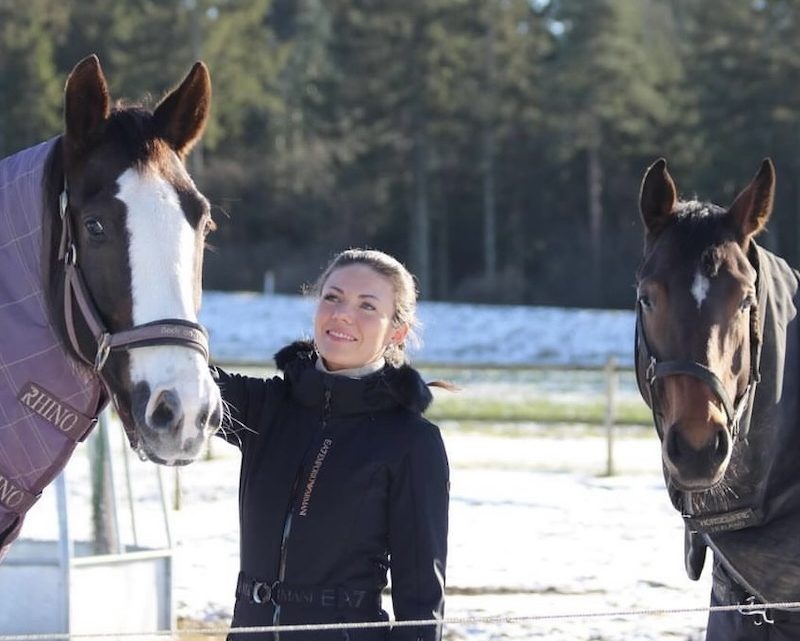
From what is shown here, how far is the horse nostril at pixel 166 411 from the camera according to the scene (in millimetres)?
2486

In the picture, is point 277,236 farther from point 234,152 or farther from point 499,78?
point 499,78

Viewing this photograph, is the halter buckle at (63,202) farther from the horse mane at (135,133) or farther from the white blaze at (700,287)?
the white blaze at (700,287)

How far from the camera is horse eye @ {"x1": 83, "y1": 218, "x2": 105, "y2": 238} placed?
8.79 ft

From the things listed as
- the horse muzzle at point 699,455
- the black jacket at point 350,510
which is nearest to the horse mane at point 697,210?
the horse muzzle at point 699,455

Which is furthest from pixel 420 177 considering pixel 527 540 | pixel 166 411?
pixel 166 411

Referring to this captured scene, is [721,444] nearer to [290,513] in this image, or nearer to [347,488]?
[347,488]

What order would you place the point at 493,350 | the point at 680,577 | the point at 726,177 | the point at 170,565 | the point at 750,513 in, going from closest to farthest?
the point at 750,513 → the point at 170,565 → the point at 680,577 → the point at 493,350 → the point at 726,177

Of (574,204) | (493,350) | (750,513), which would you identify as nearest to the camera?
(750,513)

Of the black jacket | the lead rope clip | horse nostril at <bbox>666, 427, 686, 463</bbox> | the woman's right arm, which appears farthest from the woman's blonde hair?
the lead rope clip

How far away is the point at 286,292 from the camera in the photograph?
125ft

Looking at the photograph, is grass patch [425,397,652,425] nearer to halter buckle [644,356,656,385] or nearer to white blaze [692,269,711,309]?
halter buckle [644,356,656,385]

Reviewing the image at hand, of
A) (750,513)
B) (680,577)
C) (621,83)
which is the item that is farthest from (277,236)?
(750,513)

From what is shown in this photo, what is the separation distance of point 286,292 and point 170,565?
105 ft

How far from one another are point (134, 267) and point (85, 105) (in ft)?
1.50
